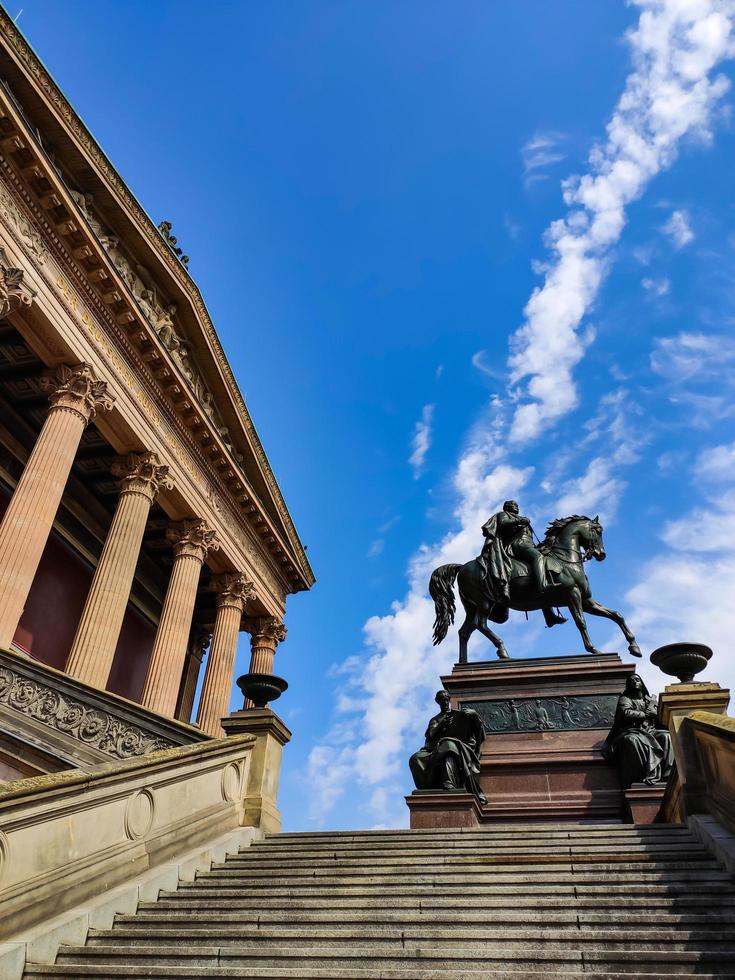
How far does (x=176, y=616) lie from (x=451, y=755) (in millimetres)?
11753

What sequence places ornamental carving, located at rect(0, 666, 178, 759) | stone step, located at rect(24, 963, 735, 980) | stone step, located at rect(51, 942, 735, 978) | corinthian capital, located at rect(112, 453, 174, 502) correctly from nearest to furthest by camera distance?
stone step, located at rect(24, 963, 735, 980) < stone step, located at rect(51, 942, 735, 978) < ornamental carving, located at rect(0, 666, 178, 759) < corinthian capital, located at rect(112, 453, 174, 502)

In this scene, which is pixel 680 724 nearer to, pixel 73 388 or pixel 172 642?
pixel 73 388

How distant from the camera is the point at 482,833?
287 inches

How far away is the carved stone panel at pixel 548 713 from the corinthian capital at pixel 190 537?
1205 centimetres

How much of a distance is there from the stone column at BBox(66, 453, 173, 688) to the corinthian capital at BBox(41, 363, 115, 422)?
8.47 ft

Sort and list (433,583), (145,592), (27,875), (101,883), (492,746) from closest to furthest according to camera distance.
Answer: (27,875), (101,883), (492,746), (433,583), (145,592)

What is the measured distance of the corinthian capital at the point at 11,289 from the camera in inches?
553

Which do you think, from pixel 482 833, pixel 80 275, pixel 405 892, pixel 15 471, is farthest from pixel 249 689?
pixel 15 471

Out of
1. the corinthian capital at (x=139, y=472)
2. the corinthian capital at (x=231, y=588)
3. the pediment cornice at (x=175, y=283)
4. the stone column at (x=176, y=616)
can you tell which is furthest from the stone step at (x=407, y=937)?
the corinthian capital at (x=231, y=588)

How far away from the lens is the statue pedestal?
1020 cm

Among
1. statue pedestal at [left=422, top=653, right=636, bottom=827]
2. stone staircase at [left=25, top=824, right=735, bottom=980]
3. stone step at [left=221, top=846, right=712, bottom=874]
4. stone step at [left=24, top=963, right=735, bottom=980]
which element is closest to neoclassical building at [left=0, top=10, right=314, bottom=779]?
stone step at [left=221, top=846, right=712, bottom=874]

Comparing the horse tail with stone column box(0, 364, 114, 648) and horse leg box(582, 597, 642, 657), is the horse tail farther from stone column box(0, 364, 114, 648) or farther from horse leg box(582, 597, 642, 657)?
stone column box(0, 364, 114, 648)

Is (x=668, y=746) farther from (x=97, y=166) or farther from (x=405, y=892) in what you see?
(x=97, y=166)

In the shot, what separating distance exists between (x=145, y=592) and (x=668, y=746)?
67.0 ft
